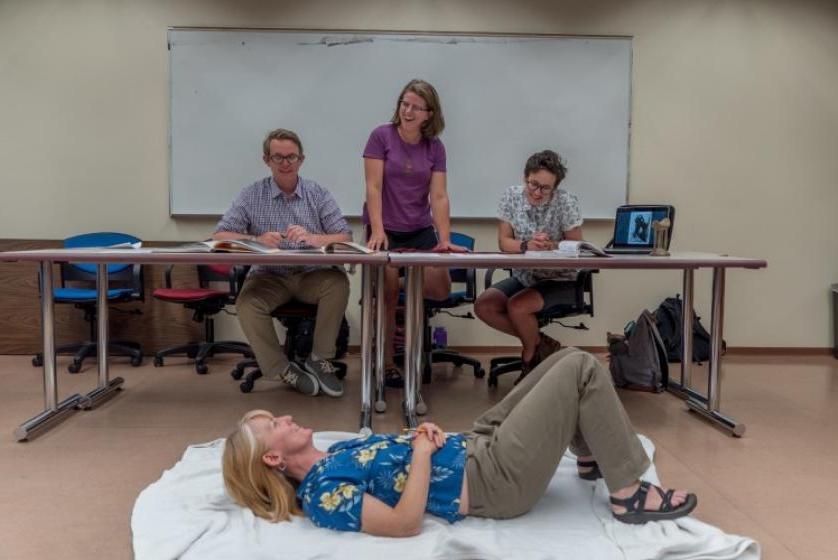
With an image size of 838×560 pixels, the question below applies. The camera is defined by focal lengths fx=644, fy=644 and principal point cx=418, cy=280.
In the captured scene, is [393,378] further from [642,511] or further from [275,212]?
[642,511]

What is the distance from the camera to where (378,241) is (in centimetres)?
276

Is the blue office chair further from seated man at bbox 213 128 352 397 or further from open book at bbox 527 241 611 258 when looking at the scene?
open book at bbox 527 241 611 258

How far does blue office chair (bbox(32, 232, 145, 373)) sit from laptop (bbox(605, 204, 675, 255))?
98.7 inches

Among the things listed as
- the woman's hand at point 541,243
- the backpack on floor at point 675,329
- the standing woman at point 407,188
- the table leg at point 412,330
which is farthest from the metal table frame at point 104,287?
the backpack on floor at point 675,329

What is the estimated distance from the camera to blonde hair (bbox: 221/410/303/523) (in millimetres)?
1376

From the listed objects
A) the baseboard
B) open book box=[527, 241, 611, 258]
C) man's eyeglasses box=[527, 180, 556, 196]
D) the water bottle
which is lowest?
the baseboard

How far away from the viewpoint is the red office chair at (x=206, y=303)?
11.1ft

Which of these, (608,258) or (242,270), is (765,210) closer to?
(608,258)

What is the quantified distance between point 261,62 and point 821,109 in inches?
138

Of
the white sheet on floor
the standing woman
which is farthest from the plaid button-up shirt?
the white sheet on floor

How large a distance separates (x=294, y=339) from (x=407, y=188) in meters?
1.01

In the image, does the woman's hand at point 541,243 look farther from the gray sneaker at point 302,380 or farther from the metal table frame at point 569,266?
the gray sneaker at point 302,380

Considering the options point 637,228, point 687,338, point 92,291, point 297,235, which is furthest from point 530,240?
point 92,291

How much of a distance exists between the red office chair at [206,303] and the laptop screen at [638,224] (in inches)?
75.6
